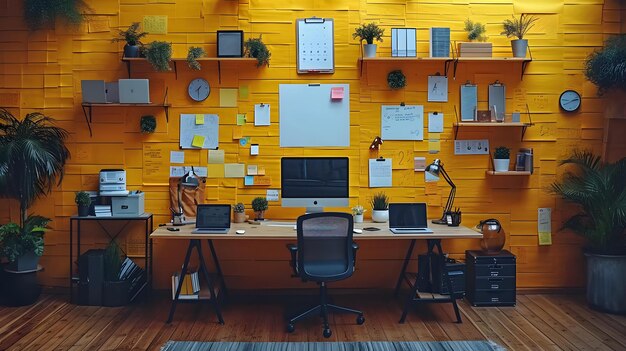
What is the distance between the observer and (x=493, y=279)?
15.5 ft

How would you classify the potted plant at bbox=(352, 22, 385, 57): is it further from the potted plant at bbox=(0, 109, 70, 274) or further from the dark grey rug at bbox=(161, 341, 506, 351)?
the potted plant at bbox=(0, 109, 70, 274)

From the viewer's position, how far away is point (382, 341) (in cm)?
396

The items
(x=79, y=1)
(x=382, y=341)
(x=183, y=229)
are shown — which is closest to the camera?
(x=382, y=341)

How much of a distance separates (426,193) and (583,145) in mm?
1476

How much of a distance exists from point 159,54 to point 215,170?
3.60 feet

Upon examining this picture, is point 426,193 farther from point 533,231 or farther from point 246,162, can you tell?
point 246,162

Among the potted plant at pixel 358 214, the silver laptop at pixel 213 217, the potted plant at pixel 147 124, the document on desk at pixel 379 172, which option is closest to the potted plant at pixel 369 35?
the document on desk at pixel 379 172

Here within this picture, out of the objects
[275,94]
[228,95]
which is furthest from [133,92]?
[275,94]

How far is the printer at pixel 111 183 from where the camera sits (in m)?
4.79

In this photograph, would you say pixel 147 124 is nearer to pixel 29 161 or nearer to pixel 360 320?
pixel 29 161

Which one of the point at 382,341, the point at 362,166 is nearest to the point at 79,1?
the point at 362,166

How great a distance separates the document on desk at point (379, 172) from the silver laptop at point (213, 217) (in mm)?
1343

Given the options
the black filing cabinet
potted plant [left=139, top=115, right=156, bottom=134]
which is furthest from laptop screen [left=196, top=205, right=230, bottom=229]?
the black filing cabinet

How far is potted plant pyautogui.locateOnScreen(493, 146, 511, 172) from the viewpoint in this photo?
194 inches
